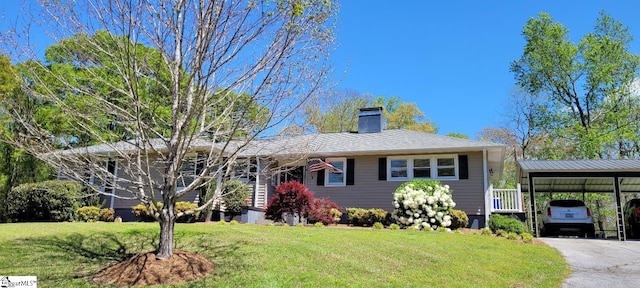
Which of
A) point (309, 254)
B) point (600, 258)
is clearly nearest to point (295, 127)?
point (309, 254)

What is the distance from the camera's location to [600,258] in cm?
956

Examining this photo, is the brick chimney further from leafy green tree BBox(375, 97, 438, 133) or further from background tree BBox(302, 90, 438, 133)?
leafy green tree BBox(375, 97, 438, 133)

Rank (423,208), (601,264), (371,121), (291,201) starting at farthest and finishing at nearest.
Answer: (371,121) < (423,208) < (291,201) < (601,264)

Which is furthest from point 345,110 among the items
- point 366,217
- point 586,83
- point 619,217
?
point 619,217

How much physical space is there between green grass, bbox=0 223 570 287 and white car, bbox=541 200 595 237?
17.7 ft

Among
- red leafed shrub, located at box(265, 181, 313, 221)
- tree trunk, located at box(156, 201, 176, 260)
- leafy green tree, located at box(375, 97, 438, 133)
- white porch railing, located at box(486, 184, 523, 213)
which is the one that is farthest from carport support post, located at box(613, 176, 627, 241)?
leafy green tree, located at box(375, 97, 438, 133)

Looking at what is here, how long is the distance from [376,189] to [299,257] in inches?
388

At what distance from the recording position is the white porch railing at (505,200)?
15.0m

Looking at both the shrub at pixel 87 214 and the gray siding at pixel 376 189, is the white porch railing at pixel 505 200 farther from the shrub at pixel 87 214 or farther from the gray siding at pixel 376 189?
the shrub at pixel 87 214

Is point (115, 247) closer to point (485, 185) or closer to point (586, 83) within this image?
point (485, 185)

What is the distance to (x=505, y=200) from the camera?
50.1ft

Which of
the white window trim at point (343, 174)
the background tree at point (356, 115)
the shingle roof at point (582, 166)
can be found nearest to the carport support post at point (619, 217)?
the shingle roof at point (582, 166)

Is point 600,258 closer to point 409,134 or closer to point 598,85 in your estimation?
point 409,134

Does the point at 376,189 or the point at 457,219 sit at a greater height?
the point at 376,189
